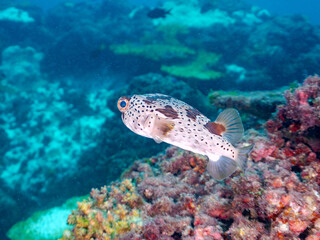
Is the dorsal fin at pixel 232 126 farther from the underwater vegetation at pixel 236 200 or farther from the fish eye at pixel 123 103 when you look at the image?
the fish eye at pixel 123 103

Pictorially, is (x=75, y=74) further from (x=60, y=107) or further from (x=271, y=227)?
(x=271, y=227)

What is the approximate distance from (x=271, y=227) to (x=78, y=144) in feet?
38.8

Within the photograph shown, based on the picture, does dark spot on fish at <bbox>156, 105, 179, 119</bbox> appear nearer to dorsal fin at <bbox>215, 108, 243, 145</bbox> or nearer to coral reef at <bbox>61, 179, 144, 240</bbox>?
dorsal fin at <bbox>215, 108, 243, 145</bbox>

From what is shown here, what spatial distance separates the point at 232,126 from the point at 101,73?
1634 centimetres

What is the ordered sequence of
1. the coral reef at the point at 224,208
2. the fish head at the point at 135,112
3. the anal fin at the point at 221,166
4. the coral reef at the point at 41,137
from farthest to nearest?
the coral reef at the point at 41,137
the fish head at the point at 135,112
the anal fin at the point at 221,166
the coral reef at the point at 224,208

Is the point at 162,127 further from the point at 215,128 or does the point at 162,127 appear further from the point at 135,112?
the point at 215,128

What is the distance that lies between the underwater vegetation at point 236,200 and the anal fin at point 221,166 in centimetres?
25

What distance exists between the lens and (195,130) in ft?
9.05

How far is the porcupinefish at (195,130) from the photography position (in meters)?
2.74

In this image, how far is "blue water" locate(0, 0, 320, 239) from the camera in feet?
34.4

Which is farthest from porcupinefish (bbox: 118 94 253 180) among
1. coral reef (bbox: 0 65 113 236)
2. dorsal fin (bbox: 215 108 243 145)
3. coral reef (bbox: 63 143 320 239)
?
coral reef (bbox: 0 65 113 236)

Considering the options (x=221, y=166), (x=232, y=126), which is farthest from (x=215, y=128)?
(x=221, y=166)

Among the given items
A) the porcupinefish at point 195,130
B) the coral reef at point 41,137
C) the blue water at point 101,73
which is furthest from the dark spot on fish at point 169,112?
the coral reef at point 41,137

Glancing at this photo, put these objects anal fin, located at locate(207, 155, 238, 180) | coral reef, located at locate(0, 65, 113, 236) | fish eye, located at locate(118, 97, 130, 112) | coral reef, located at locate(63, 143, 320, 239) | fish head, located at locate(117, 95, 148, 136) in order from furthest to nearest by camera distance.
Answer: coral reef, located at locate(0, 65, 113, 236), fish eye, located at locate(118, 97, 130, 112), fish head, located at locate(117, 95, 148, 136), anal fin, located at locate(207, 155, 238, 180), coral reef, located at locate(63, 143, 320, 239)
